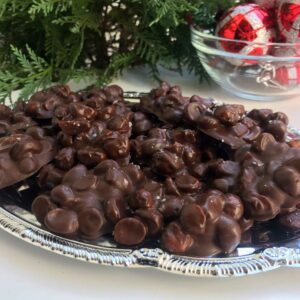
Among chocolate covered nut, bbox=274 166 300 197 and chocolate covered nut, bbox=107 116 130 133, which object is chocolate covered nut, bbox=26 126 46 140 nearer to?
chocolate covered nut, bbox=107 116 130 133

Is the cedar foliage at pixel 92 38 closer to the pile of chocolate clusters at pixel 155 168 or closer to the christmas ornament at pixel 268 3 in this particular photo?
the christmas ornament at pixel 268 3

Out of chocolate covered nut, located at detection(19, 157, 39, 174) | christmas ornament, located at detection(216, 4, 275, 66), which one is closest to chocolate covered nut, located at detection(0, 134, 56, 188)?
chocolate covered nut, located at detection(19, 157, 39, 174)

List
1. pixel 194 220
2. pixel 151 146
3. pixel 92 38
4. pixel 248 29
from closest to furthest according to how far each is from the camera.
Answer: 1. pixel 194 220
2. pixel 151 146
3. pixel 248 29
4. pixel 92 38

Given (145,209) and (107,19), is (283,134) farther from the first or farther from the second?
(107,19)

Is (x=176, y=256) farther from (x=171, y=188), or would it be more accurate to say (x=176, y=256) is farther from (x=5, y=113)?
(x=5, y=113)

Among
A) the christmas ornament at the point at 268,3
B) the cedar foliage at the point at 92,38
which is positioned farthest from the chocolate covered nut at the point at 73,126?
the christmas ornament at the point at 268,3

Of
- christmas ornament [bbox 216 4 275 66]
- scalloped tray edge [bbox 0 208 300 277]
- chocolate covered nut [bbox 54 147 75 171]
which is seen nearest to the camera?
scalloped tray edge [bbox 0 208 300 277]

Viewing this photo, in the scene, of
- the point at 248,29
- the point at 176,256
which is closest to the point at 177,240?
the point at 176,256
